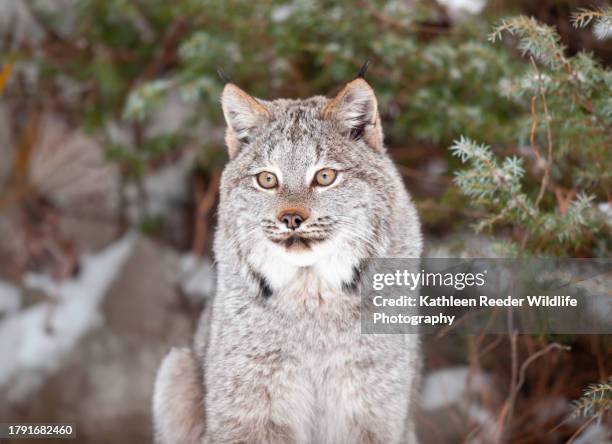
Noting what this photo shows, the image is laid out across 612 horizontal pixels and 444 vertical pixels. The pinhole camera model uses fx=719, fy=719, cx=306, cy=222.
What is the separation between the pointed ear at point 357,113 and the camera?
10.9ft

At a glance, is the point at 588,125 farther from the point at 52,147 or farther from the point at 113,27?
the point at 52,147

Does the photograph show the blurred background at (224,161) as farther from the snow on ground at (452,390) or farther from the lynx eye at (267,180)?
the lynx eye at (267,180)

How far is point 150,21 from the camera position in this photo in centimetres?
639

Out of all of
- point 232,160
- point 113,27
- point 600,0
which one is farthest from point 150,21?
point 600,0

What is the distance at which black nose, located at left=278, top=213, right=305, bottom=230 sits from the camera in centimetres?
308

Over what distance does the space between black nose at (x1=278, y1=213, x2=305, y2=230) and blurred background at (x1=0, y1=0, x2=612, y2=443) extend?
Result: 35.3 inches

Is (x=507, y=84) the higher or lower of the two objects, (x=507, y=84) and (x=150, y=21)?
the lower

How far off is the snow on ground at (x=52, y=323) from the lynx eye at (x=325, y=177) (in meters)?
3.97

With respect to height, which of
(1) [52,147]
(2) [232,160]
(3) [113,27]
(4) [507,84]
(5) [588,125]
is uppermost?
(3) [113,27]

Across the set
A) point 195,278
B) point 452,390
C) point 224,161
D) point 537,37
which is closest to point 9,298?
point 195,278

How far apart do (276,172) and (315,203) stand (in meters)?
0.26

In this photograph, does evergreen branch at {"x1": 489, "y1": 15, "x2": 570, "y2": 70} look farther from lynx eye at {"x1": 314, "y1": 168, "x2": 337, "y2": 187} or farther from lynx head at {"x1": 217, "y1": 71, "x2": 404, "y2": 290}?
lynx eye at {"x1": 314, "y1": 168, "x2": 337, "y2": 187}

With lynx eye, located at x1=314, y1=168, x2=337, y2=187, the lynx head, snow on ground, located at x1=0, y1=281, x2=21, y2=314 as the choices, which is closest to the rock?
snow on ground, located at x1=0, y1=281, x2=21, y2=314

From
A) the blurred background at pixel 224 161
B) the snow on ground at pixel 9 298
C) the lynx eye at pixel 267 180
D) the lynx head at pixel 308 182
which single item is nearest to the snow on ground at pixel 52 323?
the blurred background at pixel 224 161
